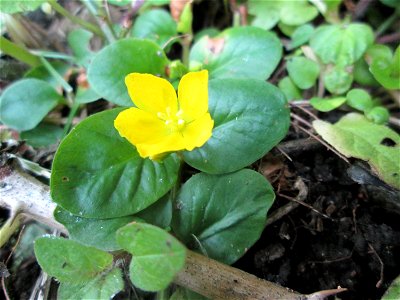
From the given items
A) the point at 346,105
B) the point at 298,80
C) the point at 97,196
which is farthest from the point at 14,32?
the point at 346,105

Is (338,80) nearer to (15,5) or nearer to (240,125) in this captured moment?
(240,125)

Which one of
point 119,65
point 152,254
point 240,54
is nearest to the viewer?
point 152,254

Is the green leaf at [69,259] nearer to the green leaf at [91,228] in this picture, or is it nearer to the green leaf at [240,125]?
the green leaf at [91,228]

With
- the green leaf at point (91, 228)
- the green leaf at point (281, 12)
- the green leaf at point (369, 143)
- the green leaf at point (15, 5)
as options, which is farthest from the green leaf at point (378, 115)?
the green leaf at point (15, 5)

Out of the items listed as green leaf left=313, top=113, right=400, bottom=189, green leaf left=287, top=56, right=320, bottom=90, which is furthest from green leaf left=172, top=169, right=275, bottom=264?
green leaf left=287, top=56, right=320, bottom=90

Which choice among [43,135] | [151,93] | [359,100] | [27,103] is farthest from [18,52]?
[359,100]

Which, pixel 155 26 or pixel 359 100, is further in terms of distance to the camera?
pixel 155 26
